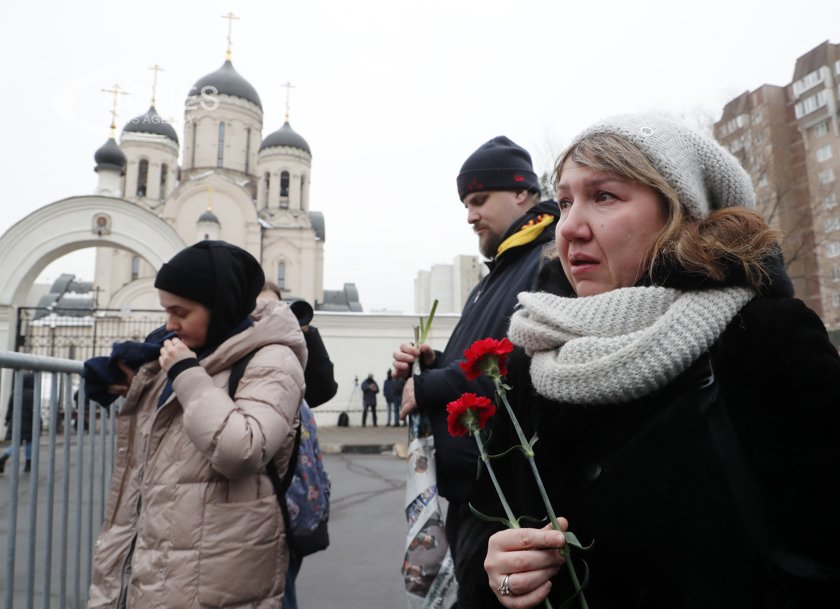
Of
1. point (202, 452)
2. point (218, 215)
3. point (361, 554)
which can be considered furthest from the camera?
point (218, 215)

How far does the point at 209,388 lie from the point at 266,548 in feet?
1.86

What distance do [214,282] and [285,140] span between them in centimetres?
3679

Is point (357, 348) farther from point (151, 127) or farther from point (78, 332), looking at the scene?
point (151, 127)

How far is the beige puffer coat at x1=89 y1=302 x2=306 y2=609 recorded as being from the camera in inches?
70.8

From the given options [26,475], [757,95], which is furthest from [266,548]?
[757,95]

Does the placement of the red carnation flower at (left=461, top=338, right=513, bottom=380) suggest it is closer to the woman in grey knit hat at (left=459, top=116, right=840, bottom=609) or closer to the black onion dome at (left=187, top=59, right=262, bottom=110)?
the woman in grey knit hat at (left=459, top=116, right=840, bottom=609)

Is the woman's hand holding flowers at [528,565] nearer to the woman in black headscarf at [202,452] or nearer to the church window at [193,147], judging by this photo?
the woman in black headscarf at [202,452]

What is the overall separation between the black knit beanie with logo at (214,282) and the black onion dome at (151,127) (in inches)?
1504

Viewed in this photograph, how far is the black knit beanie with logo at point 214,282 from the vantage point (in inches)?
81.9

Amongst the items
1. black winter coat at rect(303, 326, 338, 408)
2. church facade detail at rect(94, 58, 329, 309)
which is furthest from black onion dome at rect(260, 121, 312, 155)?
black winter coat at rect(303, 326, 338, 408)

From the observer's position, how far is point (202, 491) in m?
1.88

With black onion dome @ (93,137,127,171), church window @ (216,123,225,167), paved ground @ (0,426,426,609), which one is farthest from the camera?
church window @ (216,123,225,167)

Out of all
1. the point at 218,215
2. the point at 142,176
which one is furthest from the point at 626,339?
the point at 142,176

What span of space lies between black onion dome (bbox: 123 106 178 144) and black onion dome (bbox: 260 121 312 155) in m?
5.64
